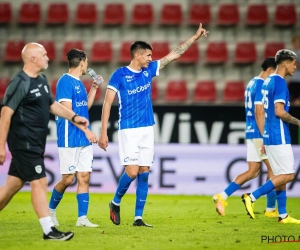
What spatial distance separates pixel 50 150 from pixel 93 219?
4.20 meters

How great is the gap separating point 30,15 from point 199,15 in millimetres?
4146

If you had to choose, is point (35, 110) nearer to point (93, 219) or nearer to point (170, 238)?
point (170, 238)

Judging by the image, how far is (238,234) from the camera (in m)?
7.56

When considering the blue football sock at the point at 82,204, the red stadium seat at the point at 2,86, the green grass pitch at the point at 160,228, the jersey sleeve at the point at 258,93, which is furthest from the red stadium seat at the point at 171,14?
the blue football sock at the point at 82,204

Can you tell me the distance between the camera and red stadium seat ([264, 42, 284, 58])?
53.1 ft

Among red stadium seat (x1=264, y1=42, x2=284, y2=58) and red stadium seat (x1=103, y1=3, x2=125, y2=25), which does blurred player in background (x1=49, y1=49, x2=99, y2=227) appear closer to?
red stadium seat (x1=264, y1=42, x2=284, y2=58)

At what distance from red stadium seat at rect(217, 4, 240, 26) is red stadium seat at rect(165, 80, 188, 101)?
202cm

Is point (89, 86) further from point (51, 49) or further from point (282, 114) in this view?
point (282, 114)

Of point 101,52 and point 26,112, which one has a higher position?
point 101,52

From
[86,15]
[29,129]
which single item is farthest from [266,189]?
[86,15]

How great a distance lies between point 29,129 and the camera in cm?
668

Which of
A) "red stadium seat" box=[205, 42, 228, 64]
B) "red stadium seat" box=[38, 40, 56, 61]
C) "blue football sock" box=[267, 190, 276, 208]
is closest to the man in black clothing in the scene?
"blue football sock" box=[267, 190, 276, 208]

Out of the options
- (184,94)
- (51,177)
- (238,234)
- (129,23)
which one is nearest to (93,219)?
(238,234)

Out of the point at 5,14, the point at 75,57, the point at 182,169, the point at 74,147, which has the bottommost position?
the point at 182,169
